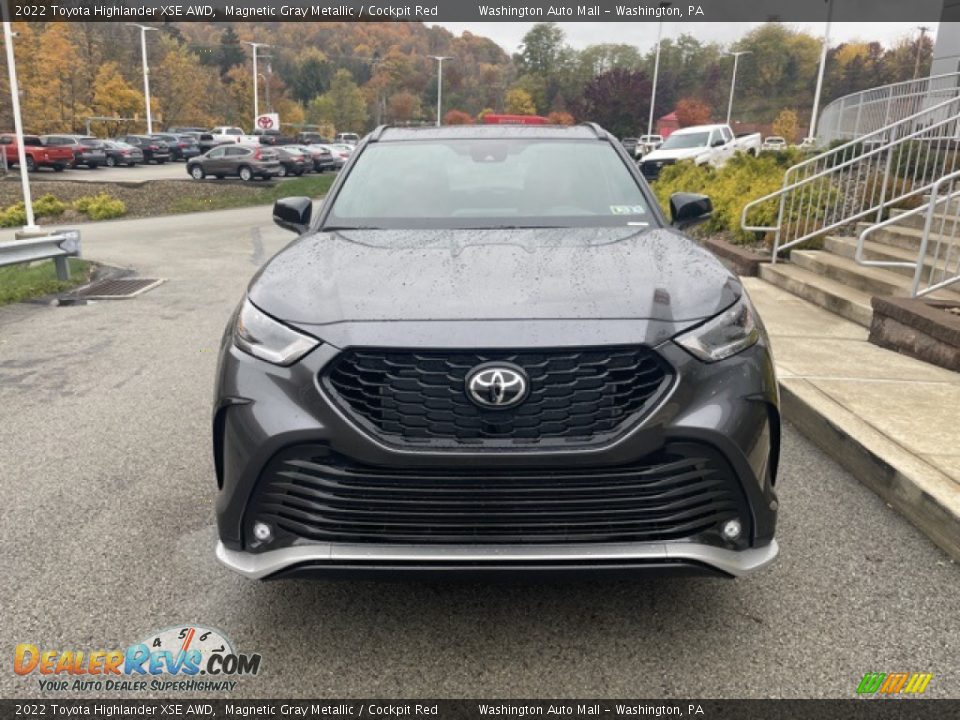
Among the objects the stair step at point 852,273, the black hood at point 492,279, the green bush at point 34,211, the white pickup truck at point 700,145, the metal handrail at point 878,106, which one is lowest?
the green bush at point 34,211

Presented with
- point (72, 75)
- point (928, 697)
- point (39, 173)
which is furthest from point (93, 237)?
point (72, 75)

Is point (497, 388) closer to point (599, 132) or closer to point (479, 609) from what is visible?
point (479, 609)

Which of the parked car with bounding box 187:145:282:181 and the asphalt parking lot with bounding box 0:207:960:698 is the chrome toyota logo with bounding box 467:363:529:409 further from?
the parked car with bounding box 187:145:282:181

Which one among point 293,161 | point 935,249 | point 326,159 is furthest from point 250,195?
point 935,249

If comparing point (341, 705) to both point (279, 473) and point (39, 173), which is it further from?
point (39, 173)

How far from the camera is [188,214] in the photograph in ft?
70.7

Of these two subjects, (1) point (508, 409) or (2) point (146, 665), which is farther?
(2) point (146, 665)

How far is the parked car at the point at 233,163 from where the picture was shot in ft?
107

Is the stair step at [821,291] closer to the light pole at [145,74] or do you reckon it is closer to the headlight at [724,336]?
the headlight at [724,336]

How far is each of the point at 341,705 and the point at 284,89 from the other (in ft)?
376

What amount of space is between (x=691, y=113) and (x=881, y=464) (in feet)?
332

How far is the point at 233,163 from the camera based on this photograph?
32.7m

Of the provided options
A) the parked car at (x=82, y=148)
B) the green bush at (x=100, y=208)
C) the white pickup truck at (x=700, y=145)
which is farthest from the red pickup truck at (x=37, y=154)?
the white pickup truck at (x=700, y=145)

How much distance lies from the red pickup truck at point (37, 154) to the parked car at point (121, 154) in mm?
4009
